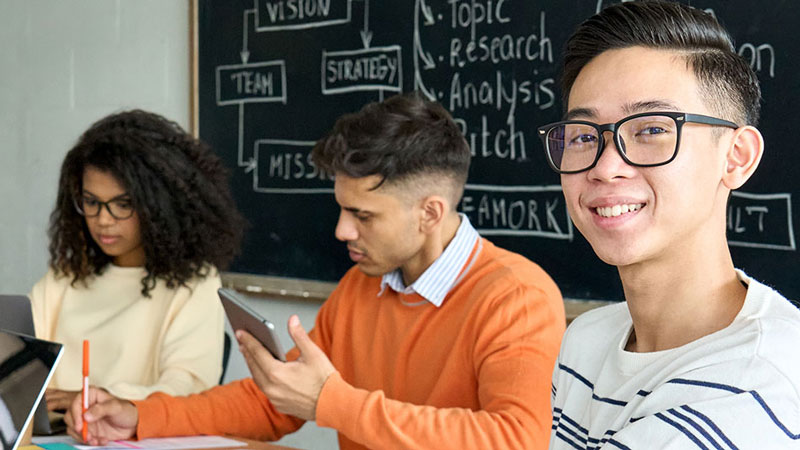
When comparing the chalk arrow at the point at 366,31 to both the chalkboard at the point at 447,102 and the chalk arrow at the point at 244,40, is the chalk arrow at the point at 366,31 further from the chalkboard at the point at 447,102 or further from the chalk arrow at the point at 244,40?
the chalk arrow at the point at 244,40

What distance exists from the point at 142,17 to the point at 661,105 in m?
2.94

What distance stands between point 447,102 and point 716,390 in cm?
183

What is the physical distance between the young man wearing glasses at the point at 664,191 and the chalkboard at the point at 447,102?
106 centimetres

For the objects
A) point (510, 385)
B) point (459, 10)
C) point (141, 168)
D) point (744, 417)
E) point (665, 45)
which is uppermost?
point (459, 10)

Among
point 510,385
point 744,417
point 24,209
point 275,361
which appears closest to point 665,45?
point 744,417

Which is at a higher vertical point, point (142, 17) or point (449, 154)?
point (142, 17)

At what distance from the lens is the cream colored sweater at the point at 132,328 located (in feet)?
7.13

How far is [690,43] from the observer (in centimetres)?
95

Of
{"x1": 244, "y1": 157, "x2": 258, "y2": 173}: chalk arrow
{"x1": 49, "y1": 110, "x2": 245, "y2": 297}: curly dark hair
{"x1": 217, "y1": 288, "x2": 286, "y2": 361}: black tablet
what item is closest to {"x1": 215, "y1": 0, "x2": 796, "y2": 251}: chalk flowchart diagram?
{"x1": 244, "y1": 157, "x2": 258, "y2": 173}: chalk arrow

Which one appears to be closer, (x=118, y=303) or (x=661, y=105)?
(x=661, y=105)

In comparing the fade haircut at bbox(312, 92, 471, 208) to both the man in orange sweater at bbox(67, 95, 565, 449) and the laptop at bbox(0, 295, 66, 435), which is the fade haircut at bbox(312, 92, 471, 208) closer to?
the man in orange sweater at bbox(67, 95, 565, 449)

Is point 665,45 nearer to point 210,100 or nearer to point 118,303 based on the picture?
point 118,303

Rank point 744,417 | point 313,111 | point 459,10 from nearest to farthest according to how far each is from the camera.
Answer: point 744,417 < point 459,10 < point 313,111

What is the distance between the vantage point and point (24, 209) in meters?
3.94
